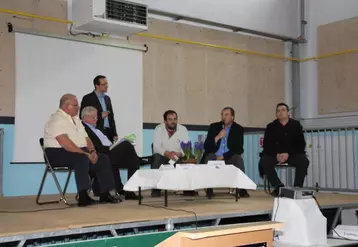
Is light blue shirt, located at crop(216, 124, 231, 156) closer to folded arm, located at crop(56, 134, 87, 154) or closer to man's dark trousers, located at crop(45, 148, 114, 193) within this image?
man's dark trousers, located at crop(45, 148, 114, 193)

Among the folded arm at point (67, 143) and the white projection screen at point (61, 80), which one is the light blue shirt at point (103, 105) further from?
the folded arm at point (67, 143)

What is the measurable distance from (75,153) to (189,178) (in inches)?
37.8

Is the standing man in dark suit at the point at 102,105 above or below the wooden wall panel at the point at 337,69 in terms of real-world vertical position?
below

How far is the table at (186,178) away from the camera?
381cm

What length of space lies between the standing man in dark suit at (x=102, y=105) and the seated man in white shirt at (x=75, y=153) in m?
0.98

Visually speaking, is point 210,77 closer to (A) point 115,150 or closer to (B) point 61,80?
(B) point 61,80

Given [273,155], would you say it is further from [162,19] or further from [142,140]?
[162,19]

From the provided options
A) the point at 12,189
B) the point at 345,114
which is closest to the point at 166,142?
the point at 12,189

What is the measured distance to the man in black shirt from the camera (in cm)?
516

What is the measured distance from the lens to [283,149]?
5.37m

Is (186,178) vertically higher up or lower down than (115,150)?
lower down

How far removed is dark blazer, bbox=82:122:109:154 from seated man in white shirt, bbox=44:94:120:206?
277 millimetres

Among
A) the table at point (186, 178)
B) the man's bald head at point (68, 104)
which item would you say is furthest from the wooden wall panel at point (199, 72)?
the table at point (186, 178)

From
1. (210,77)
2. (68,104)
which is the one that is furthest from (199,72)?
(68,104)
